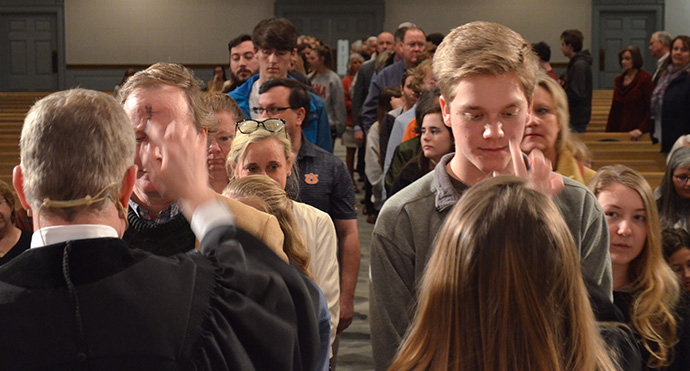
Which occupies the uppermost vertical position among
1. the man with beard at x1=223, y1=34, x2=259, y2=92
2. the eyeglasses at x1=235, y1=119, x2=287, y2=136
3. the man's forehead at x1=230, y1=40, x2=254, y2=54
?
the man's forehead at x1=230, y1=40, x2=254, y2=54

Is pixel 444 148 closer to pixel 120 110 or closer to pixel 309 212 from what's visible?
pixel 309 212

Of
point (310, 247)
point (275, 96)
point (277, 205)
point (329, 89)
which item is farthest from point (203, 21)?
point (277, 205)

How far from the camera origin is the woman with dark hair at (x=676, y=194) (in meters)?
4.56

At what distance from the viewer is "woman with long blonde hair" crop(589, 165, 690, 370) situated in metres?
2.55

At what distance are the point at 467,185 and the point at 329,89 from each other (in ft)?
21.3

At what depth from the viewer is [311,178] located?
3744 millimetres

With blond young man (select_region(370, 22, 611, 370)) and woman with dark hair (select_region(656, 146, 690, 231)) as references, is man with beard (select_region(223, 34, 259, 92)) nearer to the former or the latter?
woman with dark hair (select_region(656, 146, 690, 231))

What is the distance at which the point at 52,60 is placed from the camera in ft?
62.6

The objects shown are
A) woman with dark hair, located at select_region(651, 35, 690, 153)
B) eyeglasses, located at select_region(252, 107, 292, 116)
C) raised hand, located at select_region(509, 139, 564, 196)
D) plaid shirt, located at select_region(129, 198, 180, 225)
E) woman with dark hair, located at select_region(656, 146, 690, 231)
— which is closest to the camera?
raised hand, located at select_region(509, 139, 564, 196)

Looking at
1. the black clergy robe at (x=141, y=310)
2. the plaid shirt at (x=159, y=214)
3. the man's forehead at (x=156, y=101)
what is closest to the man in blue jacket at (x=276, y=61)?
the man's forehead at (x=156, y=101)

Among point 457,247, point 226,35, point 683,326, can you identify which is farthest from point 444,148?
point 226,35

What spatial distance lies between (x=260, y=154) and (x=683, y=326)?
161cm

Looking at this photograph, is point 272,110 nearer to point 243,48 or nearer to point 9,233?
point 9,233

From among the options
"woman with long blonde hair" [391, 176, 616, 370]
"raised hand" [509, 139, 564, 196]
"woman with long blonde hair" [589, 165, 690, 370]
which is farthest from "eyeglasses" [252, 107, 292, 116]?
"woman with long blonde hair" [391, 176, 616, 370]
